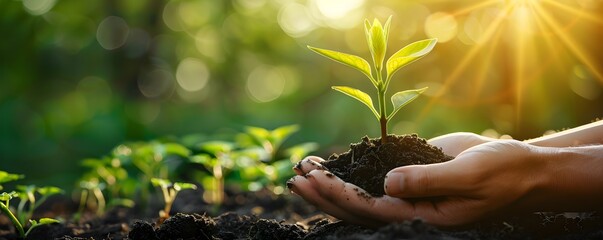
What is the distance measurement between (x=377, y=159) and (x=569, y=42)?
4.23m

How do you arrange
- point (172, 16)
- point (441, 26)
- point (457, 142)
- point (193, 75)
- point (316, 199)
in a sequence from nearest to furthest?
point (316, 199), point (457, 142), point (441, 26), point (172, 16), point (193, 75)

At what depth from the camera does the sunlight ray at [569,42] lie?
5102 millimetres

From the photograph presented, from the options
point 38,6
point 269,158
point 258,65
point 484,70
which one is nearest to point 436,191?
point 269,158

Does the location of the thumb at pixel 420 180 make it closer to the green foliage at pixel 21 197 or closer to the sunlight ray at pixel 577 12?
the green foliage at pixel 21 197

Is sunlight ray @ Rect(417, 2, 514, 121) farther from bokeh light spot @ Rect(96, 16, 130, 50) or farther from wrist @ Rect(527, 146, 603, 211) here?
bokeh light spot @ Rect(96, 16, 130, 50)

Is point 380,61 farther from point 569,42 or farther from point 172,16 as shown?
point 172,16

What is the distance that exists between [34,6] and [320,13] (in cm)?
526

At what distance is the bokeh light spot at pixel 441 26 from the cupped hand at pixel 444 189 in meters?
5.40

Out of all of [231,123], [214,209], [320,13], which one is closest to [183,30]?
[320,13]

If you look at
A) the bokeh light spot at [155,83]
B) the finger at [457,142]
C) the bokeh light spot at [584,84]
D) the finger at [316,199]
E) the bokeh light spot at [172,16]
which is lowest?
the finger at [316,199]

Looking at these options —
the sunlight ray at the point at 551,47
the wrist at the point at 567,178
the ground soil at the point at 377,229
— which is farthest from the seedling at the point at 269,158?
the sunlight ray at the point at 551,47

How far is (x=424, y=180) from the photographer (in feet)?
4.86

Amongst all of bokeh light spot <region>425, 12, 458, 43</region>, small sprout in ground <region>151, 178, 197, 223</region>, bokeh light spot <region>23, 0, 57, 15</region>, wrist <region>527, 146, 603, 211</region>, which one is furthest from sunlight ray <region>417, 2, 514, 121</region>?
bokeh light spot <region>23, 0, 57, 15</region>

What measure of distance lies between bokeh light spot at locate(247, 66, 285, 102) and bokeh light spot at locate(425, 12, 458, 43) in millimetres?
6720
